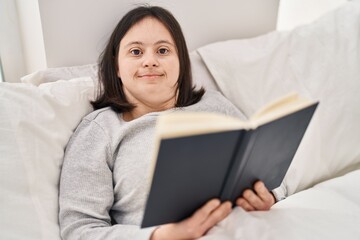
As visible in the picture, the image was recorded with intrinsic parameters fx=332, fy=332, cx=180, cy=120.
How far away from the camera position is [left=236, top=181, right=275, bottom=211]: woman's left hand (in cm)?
65

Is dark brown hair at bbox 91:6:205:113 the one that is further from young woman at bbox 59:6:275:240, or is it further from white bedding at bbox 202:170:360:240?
white bedding at bbox 202:170:360:240

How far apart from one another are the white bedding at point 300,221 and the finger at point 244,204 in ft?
0.06

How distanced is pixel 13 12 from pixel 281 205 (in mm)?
1024

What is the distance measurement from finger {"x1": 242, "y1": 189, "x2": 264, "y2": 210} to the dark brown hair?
384 millimetres

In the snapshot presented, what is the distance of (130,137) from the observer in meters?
0.84

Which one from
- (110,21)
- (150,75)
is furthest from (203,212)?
(110,21)

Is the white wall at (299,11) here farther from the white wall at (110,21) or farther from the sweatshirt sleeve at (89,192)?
the sweatshirt sleeve at (89,192)

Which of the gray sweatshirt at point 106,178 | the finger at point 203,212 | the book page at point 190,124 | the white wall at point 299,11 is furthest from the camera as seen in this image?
the white wall at point 299,11

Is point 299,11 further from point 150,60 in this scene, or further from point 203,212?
point 203,212

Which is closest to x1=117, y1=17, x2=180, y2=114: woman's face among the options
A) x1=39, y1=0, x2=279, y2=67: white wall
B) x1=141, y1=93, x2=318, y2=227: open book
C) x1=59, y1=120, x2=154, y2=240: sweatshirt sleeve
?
x1=59, y1=120, x2=154, y2=240: sweatshirt sleeve

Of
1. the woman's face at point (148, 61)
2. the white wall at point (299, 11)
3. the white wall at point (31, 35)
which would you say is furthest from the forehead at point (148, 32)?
the white wall at point (299, 11)

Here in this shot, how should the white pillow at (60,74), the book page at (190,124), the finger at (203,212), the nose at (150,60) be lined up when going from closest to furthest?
the book page at (190,124), the finger at (203,212), the nose at (150,60), the white pillow at (60,74)

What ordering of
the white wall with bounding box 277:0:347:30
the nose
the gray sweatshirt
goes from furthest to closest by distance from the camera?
the white wall with bounding box 277:0:347:30, the nose, the gray sweatshirt

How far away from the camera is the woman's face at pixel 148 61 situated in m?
0.86
